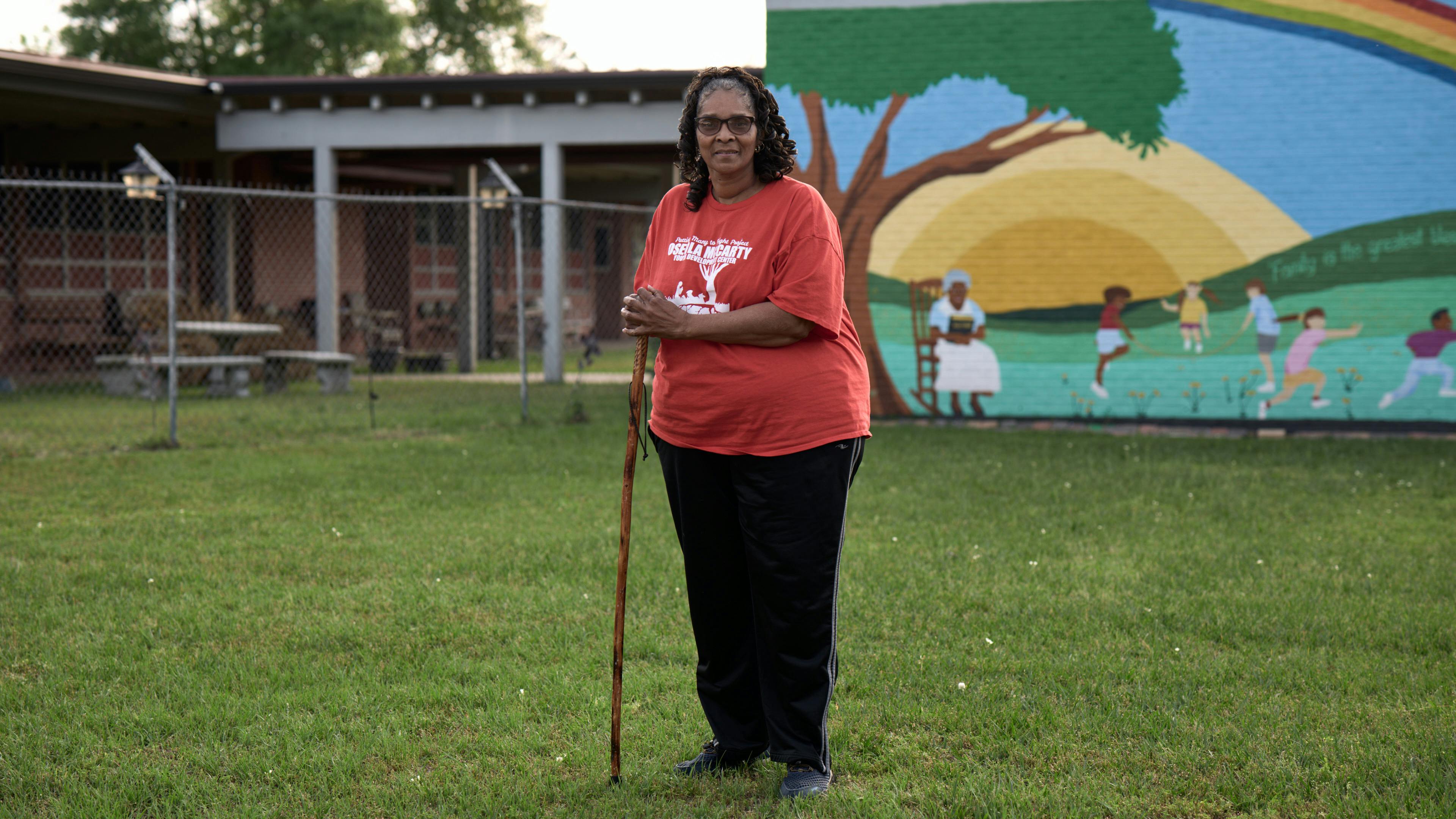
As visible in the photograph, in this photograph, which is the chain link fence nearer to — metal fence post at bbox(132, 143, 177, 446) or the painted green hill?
metal fence post at bbox(132, 143, 177, 446)

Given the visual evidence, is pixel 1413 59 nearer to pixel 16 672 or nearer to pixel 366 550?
pixel 366 550

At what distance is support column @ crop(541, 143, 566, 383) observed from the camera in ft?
54.1

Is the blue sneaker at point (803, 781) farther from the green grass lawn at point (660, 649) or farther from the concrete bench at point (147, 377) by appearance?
the concrete bench at point (147, 377)

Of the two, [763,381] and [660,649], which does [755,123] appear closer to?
[763,381]

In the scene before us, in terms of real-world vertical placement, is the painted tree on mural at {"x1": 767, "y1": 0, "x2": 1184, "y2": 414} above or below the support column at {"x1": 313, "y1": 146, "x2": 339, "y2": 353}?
above

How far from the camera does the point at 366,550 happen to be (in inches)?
244

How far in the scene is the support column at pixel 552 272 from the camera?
1648 centimetres

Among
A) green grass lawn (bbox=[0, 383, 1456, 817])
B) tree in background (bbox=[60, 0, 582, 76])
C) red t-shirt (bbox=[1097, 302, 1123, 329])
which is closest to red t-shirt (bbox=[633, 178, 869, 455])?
green grass lawn (bbox=[0, 383, 1456, 817])

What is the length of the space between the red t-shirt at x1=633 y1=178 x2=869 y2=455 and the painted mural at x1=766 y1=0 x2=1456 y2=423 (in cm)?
952

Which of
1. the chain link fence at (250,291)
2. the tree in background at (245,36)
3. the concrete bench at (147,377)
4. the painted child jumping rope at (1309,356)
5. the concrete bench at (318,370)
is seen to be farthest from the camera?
the tree in background at (245,36)

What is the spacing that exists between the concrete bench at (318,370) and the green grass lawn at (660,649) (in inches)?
264

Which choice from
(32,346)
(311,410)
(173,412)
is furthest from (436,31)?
(173,412)

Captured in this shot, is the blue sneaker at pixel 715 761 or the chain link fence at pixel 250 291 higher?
the chain link fence at pixel 250 291

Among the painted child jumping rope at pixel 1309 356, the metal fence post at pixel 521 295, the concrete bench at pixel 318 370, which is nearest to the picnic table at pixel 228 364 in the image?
the concrete bench at pixel 318 370
